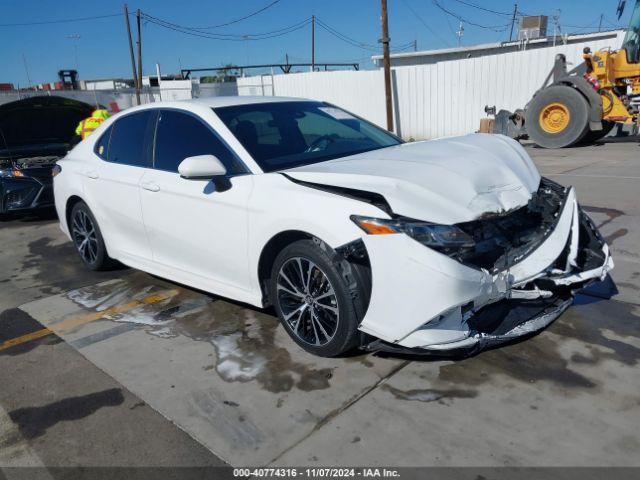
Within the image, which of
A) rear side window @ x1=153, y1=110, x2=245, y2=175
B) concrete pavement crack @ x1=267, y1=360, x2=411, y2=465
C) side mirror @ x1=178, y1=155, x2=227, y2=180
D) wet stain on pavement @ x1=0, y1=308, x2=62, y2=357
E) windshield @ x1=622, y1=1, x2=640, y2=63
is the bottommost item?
wet stain on pavement @ x1=0, y1=308, x2=62, y2=357

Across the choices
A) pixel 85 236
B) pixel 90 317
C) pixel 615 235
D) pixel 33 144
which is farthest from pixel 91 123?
pixel 615 235

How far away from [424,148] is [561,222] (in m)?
1.06

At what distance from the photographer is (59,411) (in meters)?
2.93

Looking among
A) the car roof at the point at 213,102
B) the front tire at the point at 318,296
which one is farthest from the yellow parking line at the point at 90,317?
the car roof at the point at 213,102

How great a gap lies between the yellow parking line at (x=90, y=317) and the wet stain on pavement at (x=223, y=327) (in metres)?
0.08

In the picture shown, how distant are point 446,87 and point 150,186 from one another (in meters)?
14.6

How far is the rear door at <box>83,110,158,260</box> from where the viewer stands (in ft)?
14.2

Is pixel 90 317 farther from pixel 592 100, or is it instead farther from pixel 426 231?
pixel 592 100

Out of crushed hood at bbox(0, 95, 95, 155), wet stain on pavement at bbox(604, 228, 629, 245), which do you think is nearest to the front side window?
crushed hood at bbox(0, 95, 95, 155)

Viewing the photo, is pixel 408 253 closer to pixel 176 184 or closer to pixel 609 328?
pixel 609 328

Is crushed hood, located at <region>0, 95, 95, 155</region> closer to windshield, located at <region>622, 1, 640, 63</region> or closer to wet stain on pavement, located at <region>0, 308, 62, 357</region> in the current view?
wet stain on pavement, located at <region>0, 308, 62, 357</region>

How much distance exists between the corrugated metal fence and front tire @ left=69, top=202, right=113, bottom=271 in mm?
13357

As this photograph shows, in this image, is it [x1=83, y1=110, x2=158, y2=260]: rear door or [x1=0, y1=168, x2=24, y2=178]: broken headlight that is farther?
[x1=0, y1=168, x2=24, y2=178]: broken headlight

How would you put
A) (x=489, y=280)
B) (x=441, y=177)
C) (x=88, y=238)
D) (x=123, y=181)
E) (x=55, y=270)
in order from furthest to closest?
(x=55, y=270)
(x=88, y=238)
(x=123, y=181)
(x=441, y=177)
(x=489, y=280)
